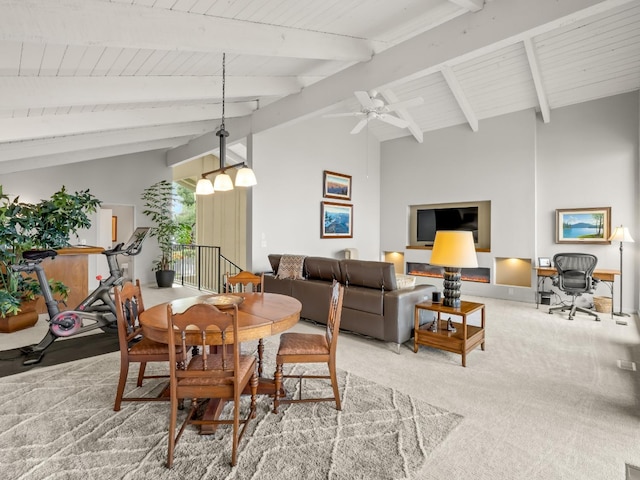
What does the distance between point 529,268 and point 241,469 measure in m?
6.60

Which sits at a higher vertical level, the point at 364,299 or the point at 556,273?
the point at 556,273

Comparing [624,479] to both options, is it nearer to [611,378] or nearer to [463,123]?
[611,378]

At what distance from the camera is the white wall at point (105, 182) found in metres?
6.69

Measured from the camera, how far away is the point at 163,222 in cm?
819

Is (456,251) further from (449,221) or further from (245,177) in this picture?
(449,221)

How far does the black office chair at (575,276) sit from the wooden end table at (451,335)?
8.36 feet

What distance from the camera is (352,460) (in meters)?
1.92

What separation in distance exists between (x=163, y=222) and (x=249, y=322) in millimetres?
6895

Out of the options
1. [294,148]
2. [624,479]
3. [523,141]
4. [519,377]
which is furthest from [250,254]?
[523,141]

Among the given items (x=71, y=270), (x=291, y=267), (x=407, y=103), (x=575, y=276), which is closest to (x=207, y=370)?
(x=291, y=267)

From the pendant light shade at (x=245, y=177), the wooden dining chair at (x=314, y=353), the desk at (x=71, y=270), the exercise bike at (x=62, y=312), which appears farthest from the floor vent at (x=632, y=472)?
the desk at (x=71, y=270)

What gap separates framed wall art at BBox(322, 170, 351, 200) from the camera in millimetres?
7075

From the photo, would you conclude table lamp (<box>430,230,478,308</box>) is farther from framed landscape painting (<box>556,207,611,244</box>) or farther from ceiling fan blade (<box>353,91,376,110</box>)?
framed landscape painting (<box>556,207,611,244</box>)

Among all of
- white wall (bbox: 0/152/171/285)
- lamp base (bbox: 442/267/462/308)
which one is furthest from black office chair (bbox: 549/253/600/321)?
white wall (bbox: 0/152/171/285)
